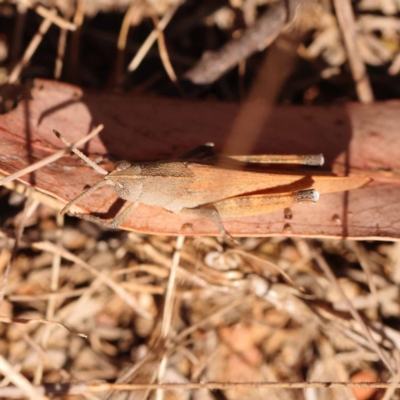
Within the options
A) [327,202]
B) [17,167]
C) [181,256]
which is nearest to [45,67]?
[17,167]

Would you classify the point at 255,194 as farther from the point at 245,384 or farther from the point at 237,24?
the point at 237,24

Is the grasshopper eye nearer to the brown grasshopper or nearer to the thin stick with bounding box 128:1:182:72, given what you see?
the brown grasshopper

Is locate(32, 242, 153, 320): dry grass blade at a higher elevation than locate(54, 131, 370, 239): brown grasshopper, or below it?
below

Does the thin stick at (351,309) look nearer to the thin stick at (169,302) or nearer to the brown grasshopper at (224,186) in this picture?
the brown grasshopper at (224,186)

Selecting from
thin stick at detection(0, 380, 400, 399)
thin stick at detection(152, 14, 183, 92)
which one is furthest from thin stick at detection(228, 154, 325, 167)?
thin stick at detection(0, 380, 400, 399)

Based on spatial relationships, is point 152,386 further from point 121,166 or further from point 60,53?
point 60,53

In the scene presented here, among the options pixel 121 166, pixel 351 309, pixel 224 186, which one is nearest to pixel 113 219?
pixel 121 166
